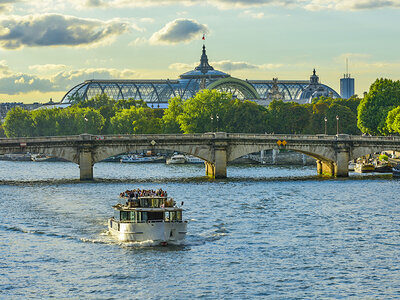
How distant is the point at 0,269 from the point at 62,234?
14179 mm

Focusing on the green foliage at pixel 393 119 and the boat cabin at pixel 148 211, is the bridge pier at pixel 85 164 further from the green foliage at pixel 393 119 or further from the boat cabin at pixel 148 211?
the green foliage at pixel 393 119

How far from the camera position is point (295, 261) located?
65750mm

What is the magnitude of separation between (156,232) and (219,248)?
212 inches

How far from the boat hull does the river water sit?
3.42 ft

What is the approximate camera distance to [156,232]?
2822 inches

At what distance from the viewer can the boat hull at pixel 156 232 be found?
235ft

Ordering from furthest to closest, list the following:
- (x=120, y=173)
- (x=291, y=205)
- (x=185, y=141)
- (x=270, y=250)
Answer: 1. (x=120, y=173)
2. (x=185, y=141)
3. (x=291, y=205)
4. (x=270, y=250)

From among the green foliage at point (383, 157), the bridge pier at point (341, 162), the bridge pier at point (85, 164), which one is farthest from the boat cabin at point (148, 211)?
the green foliage at point (383, 157)

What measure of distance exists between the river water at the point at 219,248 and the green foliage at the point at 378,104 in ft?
206

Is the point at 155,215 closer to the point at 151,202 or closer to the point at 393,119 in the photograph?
the point at 151,202

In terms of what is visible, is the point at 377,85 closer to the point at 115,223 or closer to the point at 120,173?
the point at 120,173

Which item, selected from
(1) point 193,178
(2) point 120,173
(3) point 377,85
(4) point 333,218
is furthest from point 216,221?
(3) point 377,85

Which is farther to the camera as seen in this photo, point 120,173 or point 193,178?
point 120,173

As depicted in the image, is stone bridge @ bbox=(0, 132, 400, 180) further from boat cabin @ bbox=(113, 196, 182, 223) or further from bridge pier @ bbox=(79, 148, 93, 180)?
boat cabin @ bbox=(113, 196, 182, 223)
